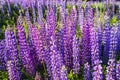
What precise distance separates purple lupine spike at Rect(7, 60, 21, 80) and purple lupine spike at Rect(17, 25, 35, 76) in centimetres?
53

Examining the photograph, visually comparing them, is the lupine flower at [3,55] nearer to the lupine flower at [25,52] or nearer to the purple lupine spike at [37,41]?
the lupine flower at [25,52]

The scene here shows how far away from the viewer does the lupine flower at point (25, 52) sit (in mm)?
9375

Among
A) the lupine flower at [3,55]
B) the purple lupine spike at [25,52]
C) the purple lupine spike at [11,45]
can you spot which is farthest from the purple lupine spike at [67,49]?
the lupine flower at [3,55]

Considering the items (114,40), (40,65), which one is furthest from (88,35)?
(40,65)

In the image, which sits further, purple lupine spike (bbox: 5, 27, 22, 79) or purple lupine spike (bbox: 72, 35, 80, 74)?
purple lupine spike (bbox: 5, 27, 22, 79)

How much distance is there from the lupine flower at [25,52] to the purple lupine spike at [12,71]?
1.74 ft

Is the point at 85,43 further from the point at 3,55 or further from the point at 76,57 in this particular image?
the point at 3,55

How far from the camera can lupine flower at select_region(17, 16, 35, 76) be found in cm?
938

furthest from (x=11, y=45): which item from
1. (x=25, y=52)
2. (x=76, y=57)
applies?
(x=76, y=57)

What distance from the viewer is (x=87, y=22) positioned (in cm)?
988

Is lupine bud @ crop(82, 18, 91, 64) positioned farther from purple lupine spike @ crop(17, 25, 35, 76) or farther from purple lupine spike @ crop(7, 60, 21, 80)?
purple lupine spike @ crop(7, 60, 21, 80)

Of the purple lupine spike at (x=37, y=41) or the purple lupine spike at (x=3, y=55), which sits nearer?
the purple lupine spike at (x=37, y=41)

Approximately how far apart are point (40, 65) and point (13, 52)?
3.72ft

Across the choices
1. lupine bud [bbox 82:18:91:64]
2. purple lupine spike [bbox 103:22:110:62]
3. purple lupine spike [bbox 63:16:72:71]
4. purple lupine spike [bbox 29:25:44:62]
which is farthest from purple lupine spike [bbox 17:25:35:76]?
purple lupine spike [bbox 103:22:110:62]
